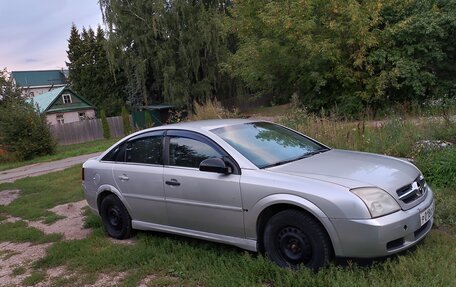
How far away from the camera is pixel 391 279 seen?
3547mm

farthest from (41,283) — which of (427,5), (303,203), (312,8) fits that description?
(427,5)

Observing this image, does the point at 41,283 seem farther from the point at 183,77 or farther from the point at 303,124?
the point at 183,77

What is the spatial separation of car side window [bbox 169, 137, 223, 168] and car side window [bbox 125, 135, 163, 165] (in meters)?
0.21

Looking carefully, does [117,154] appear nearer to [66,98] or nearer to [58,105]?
[58,105]

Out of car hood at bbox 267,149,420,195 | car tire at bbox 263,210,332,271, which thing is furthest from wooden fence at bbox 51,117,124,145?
car tire at bbox 263,210,332,271

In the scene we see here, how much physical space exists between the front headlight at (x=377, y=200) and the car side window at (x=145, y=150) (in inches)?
97.4

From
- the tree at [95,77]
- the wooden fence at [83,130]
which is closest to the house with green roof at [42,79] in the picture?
the tree at [95,77]

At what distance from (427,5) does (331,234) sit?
14.9 m

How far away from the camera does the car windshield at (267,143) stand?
4617mm

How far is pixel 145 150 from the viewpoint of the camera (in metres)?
5.57

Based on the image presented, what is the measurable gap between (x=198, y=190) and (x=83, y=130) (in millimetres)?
35955

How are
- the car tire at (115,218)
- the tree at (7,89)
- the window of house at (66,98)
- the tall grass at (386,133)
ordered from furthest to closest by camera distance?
1. the window of house at (66,98)
2. the tree at (7,89)
3. the tall grass at (386,133)
4. the car tire at (115,218)

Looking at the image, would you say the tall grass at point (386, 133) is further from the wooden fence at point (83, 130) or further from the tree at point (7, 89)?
the wooden fence at point (83, 130)

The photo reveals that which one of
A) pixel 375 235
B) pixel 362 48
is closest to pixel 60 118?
pixel 362 48
